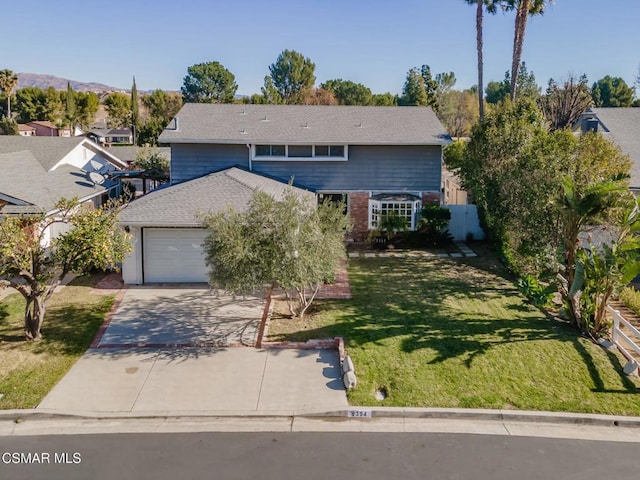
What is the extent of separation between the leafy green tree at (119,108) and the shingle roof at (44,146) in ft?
186

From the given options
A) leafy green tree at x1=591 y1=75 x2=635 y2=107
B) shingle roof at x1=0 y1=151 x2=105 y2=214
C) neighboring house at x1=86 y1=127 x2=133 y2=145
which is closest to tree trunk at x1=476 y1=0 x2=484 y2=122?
shingle roof at x1=0 y1=151 x2=105 y2=214

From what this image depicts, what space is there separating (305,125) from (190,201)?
8.46 m

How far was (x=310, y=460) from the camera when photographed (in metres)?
9.36

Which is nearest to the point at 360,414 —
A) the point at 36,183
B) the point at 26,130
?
the point at 36,183

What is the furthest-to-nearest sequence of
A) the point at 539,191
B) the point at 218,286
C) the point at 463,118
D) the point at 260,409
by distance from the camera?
the point at 463,118 → the point at 539,191 → the point at 218,286 → the point at 260,409

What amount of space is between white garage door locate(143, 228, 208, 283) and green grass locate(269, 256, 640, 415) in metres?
4.86

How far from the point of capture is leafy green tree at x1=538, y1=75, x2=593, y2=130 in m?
38.8

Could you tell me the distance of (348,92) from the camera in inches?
3066

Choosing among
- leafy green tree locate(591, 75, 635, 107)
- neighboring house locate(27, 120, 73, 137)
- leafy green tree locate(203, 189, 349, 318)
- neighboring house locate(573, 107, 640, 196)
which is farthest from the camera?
leafy green tree locate(591, 75, 635, 107)

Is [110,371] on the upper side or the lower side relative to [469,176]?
lower

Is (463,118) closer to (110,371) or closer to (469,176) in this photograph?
(469,176)

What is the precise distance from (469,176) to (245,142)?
32.0ft

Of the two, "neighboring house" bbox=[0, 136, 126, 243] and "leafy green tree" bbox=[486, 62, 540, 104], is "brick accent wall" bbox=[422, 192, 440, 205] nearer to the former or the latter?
"neighboring house" bbox=[0, 136, 126, 243]

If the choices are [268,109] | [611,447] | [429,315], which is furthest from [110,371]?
[268,109]
